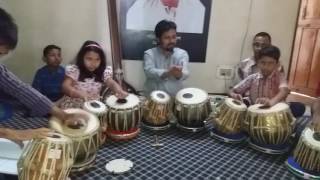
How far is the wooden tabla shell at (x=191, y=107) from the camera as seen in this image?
7.32ft

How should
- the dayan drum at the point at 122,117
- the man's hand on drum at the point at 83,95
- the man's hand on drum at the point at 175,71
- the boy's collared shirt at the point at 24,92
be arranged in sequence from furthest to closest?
1. the man's hand on drum at the point at 175,71
2. the man's hand on drum at the point at 83,95
3. the dayan drum at the point at 122,117
4. the boy's collared shirt at the point at 24,92

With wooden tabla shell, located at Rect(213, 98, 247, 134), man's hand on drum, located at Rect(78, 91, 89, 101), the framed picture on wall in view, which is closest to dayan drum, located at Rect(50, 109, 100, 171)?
man's hand on drum, located at Rect(78, 91, 89, 101)

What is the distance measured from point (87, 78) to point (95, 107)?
54 centimetres

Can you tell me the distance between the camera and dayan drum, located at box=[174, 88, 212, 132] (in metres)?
2.23

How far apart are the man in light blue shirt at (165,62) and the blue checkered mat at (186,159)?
0.55 m

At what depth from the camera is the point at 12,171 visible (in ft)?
4.63

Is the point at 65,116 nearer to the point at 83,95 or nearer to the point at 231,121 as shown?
the point at 83,95

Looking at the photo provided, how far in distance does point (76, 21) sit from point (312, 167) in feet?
8.10

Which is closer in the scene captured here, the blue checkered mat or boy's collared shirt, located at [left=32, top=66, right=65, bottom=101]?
the blue checkered mat

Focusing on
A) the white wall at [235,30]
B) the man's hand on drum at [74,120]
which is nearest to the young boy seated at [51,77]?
the white wall at [235,30]

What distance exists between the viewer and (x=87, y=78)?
243 centimetres

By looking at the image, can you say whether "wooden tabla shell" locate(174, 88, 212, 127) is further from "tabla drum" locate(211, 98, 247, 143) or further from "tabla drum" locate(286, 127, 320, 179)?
"tabla drum" locate(286, 127, 320, 179)

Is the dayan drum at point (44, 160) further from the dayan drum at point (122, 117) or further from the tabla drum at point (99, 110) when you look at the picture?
the dayan drum at point (122, 117)

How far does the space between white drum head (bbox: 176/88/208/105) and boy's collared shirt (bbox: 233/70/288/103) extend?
1.12 ft
